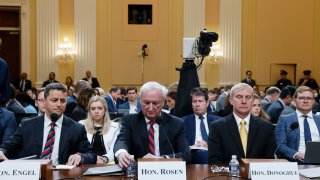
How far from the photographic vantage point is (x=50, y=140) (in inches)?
162

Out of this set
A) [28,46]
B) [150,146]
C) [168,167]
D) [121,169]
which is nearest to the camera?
[168,167]

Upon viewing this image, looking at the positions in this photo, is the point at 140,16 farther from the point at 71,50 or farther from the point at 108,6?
the point at 71,50

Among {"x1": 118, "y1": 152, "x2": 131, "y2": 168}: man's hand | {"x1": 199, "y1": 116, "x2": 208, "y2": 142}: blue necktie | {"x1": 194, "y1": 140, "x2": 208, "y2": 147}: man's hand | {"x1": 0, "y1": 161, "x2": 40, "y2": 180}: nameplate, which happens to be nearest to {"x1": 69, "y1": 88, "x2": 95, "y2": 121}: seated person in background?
{"x1": 199, "y1": 116, "x2": 208, "y2": 142}: blue necktie

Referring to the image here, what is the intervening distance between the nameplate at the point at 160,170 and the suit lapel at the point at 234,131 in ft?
3.93

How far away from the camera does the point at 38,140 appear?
4129 mm

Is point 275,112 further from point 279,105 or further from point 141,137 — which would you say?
point 141,137

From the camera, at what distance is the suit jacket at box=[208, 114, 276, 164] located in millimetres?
4176

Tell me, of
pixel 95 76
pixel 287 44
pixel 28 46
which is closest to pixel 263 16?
pixel 287 44

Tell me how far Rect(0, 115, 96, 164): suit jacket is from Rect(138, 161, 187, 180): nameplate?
1104 mm

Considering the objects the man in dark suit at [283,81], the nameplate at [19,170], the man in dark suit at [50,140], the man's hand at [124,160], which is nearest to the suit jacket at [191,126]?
the man in dark suit at [50,140]

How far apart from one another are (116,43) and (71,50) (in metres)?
1.38

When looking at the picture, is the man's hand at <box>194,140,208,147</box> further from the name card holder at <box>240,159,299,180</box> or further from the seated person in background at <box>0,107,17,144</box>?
the name card holder at <box>240,159,299,180</box>

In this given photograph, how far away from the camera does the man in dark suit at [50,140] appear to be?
13.5 ft

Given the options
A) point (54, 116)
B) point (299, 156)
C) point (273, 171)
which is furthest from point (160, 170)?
point (299, 156)
